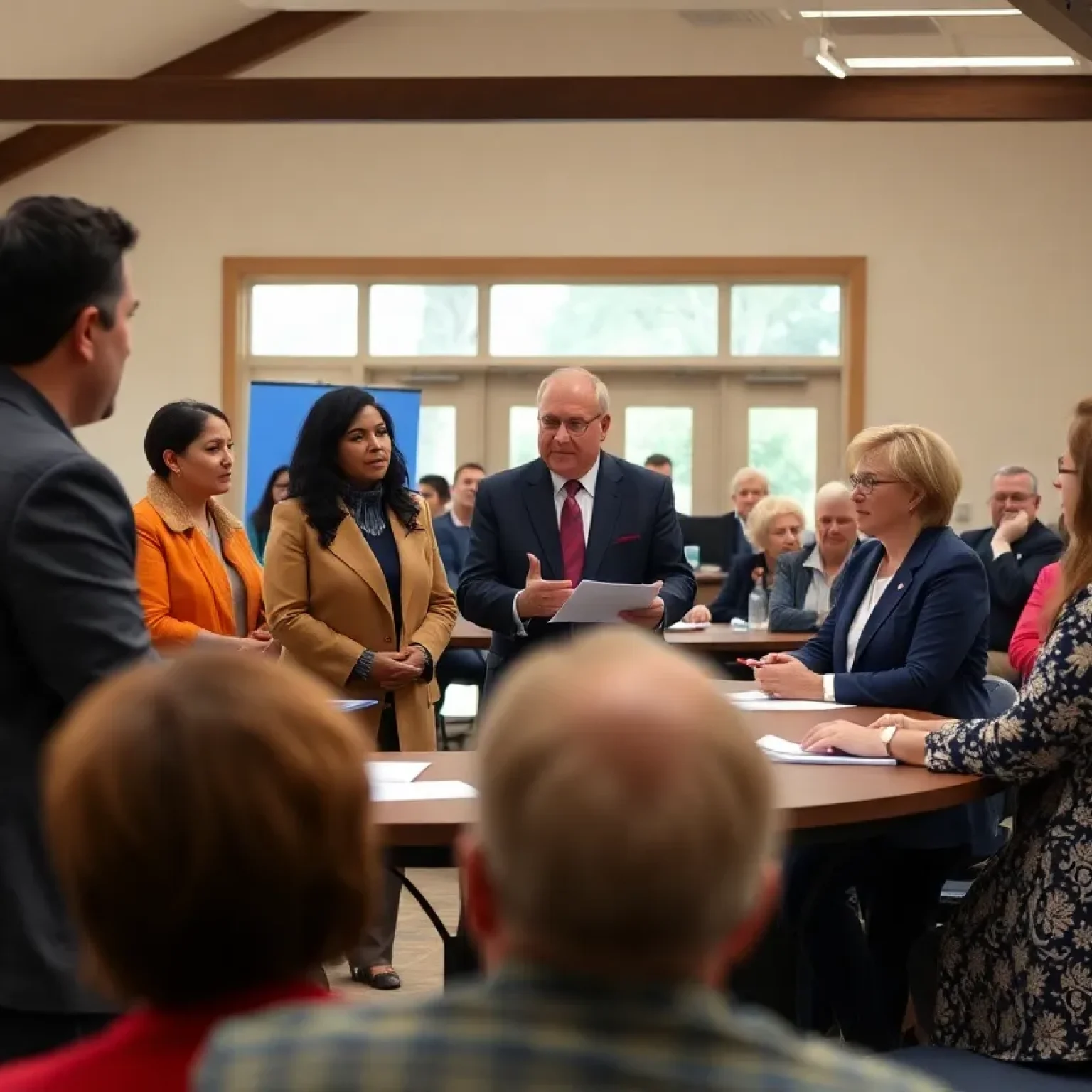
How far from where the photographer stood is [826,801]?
2473 millimetres

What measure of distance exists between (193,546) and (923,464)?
A: 189 centimetres

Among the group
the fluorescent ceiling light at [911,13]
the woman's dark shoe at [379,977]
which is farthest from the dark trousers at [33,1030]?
the fluorescent ceiling light at [911,13]

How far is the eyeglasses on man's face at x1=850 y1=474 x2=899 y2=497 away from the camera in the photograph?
3.45 m

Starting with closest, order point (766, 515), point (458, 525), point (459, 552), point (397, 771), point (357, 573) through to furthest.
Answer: point (397, 771)
point (357, 573)
point (766, 515)
point (459, 552)
point (458, 525)

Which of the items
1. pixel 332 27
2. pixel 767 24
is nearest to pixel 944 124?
pixel 767 24

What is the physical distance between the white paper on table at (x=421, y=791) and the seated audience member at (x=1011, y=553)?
458 centimetres

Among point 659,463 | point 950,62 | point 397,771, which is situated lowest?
point 397,771

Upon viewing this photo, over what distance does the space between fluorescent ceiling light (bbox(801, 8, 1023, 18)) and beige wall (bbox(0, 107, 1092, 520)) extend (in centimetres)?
474

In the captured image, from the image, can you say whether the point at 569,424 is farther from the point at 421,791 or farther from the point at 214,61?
the point at 214,61

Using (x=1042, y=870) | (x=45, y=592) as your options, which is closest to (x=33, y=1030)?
(x=45, y=592)

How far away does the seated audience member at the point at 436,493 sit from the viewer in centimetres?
1054

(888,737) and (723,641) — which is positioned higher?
(888,737)

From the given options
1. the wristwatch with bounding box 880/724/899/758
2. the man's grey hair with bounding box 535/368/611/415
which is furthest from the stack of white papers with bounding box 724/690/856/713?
the man's grey hair with bounding box 535/368/611/415

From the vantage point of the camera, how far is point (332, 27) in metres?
12.8
